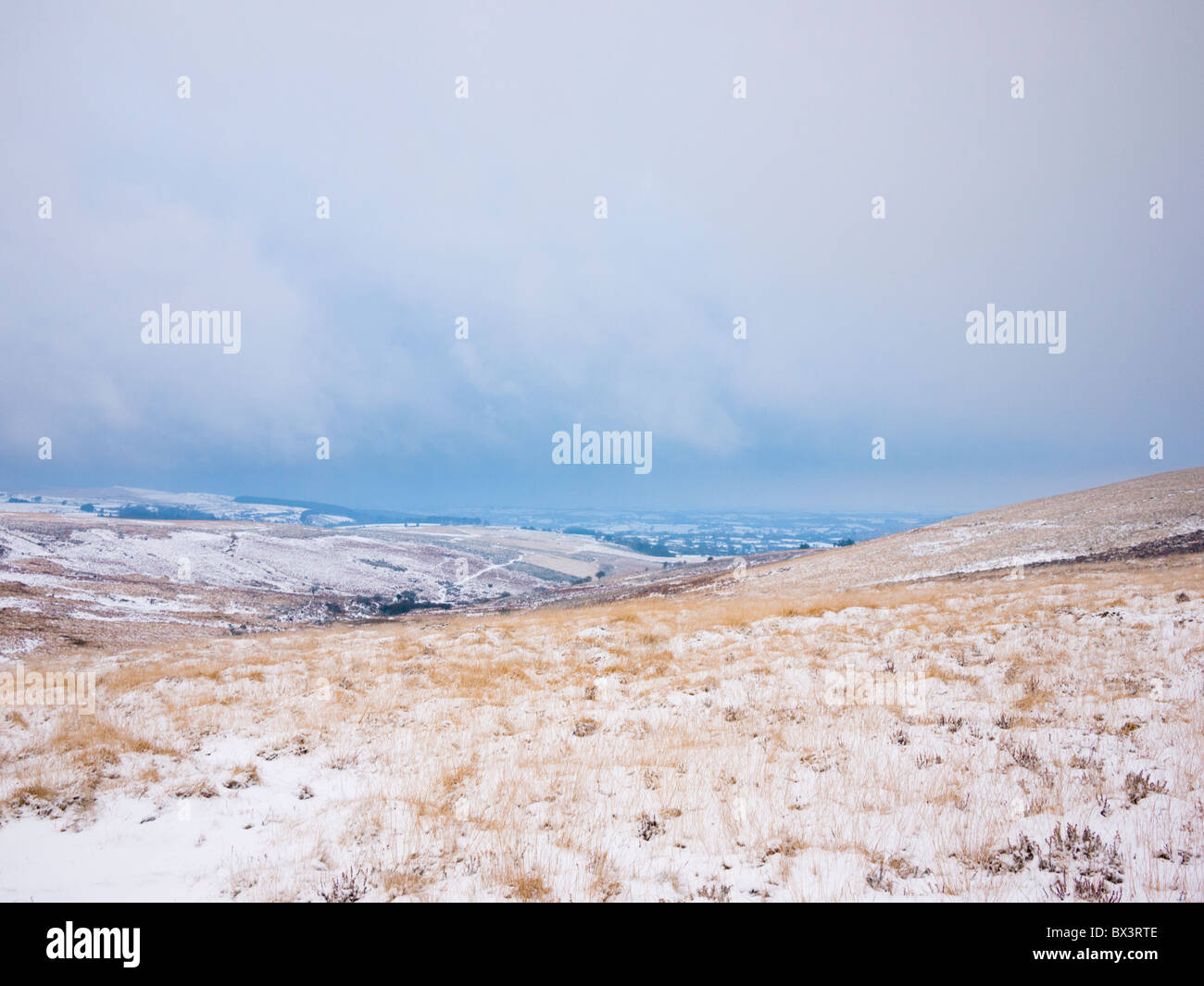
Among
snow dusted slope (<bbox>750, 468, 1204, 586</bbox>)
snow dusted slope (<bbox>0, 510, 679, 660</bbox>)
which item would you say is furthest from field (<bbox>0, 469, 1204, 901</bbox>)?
snow dusted slope (<bbox>0, 510, 679, 660</bbox>)

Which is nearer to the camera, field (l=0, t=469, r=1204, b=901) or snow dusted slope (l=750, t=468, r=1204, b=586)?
field (l=0, t=469, r=1204, b=901)

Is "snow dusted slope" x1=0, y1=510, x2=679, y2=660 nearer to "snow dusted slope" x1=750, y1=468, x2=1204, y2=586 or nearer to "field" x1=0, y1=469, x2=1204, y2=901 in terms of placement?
"field" x1=0, y1=469, x2=1204, y2=901

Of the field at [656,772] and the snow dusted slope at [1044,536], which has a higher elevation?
the snow dusted slope at [1044,536]

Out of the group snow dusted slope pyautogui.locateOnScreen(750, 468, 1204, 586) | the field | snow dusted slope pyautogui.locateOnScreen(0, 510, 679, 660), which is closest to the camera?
the field

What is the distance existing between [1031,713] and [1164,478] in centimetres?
7535

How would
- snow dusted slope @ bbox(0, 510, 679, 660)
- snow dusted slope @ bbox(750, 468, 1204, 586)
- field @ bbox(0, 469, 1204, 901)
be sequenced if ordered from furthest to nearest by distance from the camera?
1. snow dusted slope @ bbox(0, 510, 679, 660)
2. snow dusted slope @ bbox(750, 468, 1204, 586)
3. field @ bbox(0, 469, 1204, 901)

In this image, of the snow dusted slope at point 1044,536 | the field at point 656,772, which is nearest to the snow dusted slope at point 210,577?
the field at point 656,772

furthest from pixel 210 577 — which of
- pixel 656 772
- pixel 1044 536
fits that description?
pixel 1044 536

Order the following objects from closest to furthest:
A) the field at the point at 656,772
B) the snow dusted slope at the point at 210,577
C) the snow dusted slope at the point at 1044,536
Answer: the field at the point at 656,772 < the snow dusted slope at the point at 1044,536 < the snow dusted slope at the point at 210,577

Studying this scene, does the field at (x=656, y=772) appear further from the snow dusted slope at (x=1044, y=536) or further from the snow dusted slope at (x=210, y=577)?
the snow dusted slope at (x=210, y=577)
